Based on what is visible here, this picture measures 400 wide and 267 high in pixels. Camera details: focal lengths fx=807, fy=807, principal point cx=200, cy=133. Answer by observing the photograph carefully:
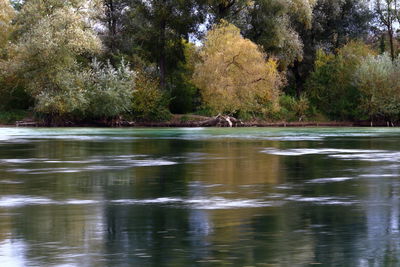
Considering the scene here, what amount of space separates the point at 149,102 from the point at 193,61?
18.2 ft

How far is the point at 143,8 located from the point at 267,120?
15655mm

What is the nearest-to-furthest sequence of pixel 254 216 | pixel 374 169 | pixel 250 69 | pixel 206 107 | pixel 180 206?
1. pixel 254 216
2. pixel 180 206
3. pixel 374 169
4. pixel 250 69
5. pixel 206 107

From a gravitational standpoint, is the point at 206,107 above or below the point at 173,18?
below

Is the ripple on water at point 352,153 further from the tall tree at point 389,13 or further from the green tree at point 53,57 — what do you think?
the tall tree at point 389,13

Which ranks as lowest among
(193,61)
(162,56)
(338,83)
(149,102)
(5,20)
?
(149,102)

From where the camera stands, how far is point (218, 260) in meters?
8.31

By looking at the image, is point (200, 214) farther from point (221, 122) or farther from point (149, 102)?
point (149, 102)

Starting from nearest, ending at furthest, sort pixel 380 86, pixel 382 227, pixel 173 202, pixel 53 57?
1. pixel 382 227
2. pixel 173 202
3. pixel 53 57
4. pixel 380 86

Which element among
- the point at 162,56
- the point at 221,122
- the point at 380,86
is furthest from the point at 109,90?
the point at 380,86

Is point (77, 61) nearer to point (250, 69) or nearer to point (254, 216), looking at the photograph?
point (250, 69)

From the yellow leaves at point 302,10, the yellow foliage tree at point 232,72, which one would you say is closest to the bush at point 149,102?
the yellow foliage tree at point 232,72

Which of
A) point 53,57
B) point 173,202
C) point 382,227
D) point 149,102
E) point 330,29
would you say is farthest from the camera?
point 330,29

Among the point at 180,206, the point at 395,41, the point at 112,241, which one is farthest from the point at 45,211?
the point at 395,41

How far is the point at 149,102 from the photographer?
73.1 metres
